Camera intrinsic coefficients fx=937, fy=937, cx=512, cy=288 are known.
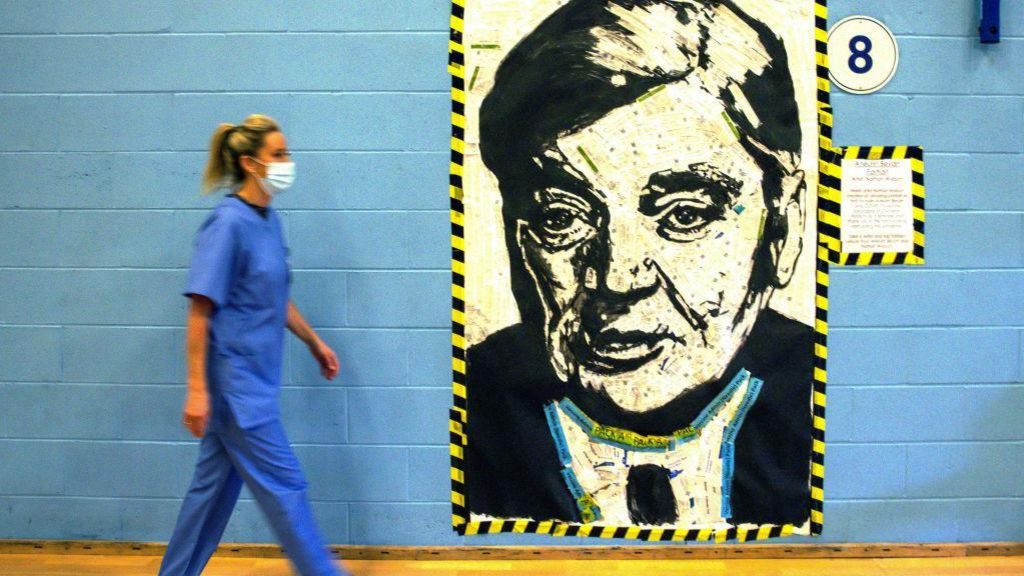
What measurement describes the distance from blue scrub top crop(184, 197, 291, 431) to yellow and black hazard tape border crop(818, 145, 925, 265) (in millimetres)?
1696

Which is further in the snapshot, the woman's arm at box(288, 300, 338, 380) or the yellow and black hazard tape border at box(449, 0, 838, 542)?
the yellow and black hazard tape border at box(449, 0, 838, 542)

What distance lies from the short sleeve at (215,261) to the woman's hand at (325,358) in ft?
1.30

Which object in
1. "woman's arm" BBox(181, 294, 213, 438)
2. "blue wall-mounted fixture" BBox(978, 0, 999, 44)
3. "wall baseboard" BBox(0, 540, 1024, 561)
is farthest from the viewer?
"wall baseboard" BBox(0, 540, 1024, 561)

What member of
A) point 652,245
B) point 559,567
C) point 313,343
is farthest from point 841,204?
point 313,343

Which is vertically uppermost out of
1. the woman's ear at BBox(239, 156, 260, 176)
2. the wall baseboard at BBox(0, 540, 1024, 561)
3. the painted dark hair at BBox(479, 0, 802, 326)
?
the painted dark hair at BBox(479, 0, 802, 326)

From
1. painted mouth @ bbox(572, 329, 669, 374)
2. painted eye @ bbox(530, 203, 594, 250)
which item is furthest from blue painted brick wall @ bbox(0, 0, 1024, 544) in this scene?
painted mouth @ bbox(572, 329, 669, 374)

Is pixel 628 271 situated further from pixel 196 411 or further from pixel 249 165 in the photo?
pixel 196 411

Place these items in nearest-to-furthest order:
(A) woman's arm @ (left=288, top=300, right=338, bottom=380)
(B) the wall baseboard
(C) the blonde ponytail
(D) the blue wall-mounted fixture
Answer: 1. (C) the blonde ponytail
2. (A) woman's arm @ (left=288, top=300, right=338, bottom=380)
3. (D) the blue wall-mounted fixture
4. (B) the wall baseboard

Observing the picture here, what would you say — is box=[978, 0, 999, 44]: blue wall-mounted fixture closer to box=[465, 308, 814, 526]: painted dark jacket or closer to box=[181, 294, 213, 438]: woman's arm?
box=[465, 308, 814, 526]: painted dark jacket

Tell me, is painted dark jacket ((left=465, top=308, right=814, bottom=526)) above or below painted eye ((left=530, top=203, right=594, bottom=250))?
below

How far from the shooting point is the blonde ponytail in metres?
2.45

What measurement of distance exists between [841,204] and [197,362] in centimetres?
199

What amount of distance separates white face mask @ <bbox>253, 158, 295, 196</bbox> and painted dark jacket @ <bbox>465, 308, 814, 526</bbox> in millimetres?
854

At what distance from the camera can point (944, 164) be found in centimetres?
297
